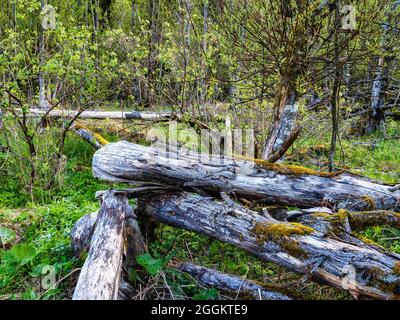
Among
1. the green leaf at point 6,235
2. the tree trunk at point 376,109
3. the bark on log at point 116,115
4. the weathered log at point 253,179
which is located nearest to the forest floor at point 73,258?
the green leaf at point 6,235

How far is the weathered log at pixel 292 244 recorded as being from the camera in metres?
2.60

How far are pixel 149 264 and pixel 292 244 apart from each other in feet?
Answer: 3.56

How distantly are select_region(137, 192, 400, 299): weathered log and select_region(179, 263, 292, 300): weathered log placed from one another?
225 millimetres

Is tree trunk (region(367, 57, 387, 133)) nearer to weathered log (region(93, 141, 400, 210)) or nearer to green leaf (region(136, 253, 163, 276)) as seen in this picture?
weathered log (region(93, 141, 400, 210))

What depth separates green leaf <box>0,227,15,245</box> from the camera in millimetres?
3864

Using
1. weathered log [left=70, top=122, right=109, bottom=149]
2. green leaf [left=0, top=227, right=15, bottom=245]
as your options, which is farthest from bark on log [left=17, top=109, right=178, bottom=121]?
green leaf [left=0, top=227, right=15, bottom=245]

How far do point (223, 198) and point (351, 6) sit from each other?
2.81m

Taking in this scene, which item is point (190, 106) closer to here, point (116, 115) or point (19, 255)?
point (116, 115)

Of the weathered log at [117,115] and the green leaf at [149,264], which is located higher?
the weathered log at [117,115]

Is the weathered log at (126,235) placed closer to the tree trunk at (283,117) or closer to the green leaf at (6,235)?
the green leaf at (6,235)

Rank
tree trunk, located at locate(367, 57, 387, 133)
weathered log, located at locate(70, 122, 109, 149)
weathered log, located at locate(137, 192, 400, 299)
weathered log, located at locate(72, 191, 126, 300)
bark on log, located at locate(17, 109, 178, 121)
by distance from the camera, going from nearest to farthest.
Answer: weathered log, located at locate(72, 191, 126, 300) → weathered log, located at locate(137, 192, 400, 299) → weathered log, located at locate(70, 122, 109, 149) → bark on log, located at locate(17, 109, 178, 121) → tree trunk, located at locate(367, 57, 387, 133)

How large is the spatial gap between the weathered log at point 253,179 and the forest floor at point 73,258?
580mm
